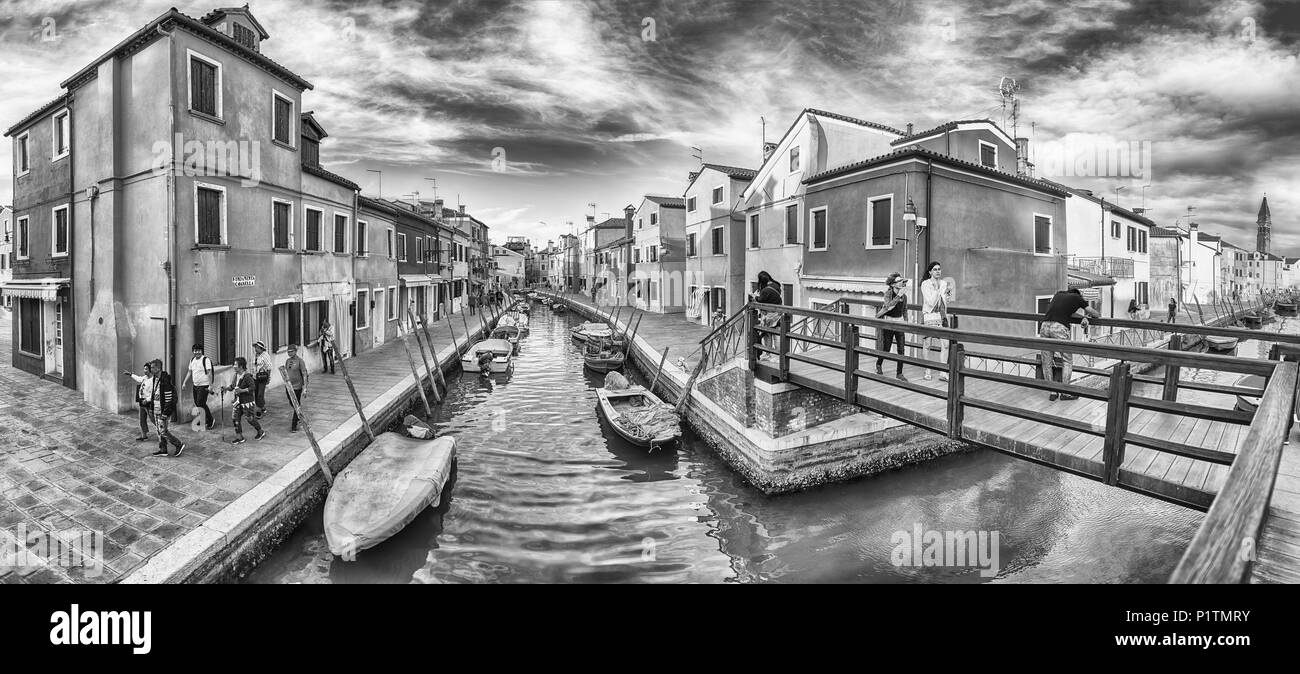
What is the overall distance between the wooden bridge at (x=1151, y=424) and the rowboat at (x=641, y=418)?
11.6ft

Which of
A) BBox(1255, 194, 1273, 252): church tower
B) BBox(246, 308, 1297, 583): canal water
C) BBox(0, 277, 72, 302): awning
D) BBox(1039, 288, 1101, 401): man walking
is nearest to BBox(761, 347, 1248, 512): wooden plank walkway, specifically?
BBox(1039, 288, 1101, 401): man walking

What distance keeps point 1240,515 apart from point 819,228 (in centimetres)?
1735

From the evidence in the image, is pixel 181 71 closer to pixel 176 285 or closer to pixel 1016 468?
pixel 176 285

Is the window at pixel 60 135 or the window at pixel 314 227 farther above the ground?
the window at pixel 60 135

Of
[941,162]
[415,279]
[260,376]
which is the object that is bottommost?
[260,376]

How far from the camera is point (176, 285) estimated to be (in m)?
11.8

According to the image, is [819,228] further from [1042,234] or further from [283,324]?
[283,324]

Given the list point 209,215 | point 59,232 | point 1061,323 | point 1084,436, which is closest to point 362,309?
point 59,232

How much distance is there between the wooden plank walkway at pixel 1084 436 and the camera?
16.4ft

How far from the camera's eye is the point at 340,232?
20.3 meters

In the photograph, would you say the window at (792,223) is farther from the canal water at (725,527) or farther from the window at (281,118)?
the window at (281,118)

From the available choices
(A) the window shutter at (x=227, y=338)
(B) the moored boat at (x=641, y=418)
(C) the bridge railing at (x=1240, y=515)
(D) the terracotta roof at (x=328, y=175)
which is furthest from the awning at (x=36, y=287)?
(C) the bridge railing at (x=1240, y=515)
